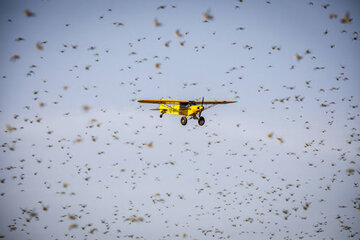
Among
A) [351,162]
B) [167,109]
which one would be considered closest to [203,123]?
[167,109]

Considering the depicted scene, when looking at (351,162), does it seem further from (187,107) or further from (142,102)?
(142,102)

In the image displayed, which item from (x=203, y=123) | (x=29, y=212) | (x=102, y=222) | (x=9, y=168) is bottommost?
(x=102, y=222)

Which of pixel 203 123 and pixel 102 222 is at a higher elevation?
pixel 203 123

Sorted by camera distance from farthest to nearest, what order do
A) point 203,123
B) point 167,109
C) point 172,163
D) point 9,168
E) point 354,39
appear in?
point 167,109 → point 203,123 → point 172,163 → point 9,168 → point 354,39

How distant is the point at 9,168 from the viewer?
2233 centimetres

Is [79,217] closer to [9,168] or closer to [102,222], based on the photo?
[102,222]

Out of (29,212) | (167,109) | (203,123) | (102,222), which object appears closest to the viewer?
(29,212)

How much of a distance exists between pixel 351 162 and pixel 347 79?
5.99 meters

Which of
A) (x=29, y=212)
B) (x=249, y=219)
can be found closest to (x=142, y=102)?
(x=249, y=219)

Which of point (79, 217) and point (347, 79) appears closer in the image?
point (79, 217)

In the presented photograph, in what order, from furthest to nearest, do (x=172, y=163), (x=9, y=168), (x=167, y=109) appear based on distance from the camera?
(x=167, y=109), (x=172, y=163), (x=9, y=168)

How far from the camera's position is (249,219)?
76.7 ft

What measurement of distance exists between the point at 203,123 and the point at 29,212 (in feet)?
61.7

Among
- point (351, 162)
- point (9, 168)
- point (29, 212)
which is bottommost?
point (29, 212)
